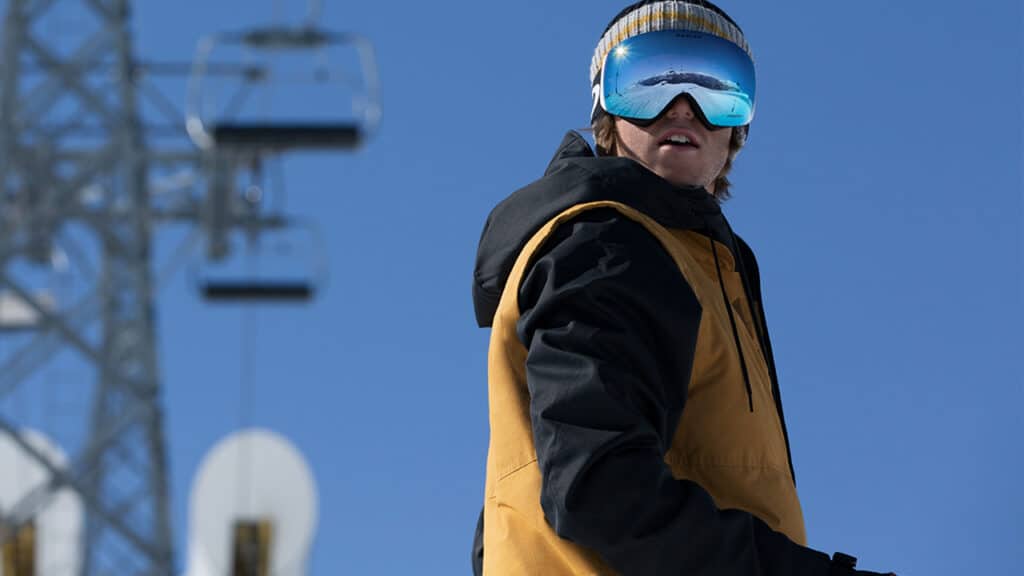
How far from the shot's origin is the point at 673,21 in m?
3.29

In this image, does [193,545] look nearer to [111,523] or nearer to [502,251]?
[111,523]

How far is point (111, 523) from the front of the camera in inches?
973

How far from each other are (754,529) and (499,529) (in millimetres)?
388

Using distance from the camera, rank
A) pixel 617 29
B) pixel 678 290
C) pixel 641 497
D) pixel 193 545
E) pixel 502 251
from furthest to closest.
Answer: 1. pixel 193 545
2. pixel 617 29
3. pixel 502 251
4. pixel 678 290
5. pixel 641 497

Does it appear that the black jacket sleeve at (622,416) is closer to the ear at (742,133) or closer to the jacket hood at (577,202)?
the jacket hood at (577,202)

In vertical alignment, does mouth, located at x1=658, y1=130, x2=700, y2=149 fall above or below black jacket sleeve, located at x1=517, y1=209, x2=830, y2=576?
above

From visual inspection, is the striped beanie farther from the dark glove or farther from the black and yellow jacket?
the dark glove

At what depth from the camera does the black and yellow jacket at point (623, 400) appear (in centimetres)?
270

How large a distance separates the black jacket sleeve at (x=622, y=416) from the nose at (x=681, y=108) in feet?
1.41

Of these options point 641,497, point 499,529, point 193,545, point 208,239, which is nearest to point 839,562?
point 641,497

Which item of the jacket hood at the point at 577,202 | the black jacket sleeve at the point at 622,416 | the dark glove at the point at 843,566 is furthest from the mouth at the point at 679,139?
the dark glove at the point at 843,566

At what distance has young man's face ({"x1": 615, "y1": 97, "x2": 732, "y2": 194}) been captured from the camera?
3.21 metres

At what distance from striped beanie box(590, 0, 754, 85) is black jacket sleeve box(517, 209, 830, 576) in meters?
0.56

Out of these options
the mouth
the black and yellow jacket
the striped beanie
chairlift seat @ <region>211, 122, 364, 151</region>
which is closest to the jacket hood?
the black and yellow jacket
